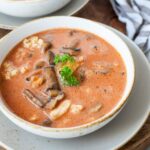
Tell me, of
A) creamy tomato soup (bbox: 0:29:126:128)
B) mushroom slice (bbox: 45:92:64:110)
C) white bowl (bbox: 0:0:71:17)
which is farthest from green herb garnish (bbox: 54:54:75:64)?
white bowl (bbox: 0:0:71:17)

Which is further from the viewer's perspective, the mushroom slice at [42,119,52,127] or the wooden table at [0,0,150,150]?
the wooden table at [0,0,150,150]

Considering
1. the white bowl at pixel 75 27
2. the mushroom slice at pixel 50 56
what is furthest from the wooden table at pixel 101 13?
the mushroom slice at pixel 50 56

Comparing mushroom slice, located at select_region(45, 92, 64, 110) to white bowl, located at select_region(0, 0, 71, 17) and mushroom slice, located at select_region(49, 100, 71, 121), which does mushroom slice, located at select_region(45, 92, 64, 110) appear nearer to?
mushroom slice, located at select_region(49, 100, 71, 121)

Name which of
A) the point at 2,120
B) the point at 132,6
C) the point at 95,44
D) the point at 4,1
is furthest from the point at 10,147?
the point at 132,6

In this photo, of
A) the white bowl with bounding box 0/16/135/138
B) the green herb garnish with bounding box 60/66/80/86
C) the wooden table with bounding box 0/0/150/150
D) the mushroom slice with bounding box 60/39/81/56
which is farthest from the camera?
the wooden table with bounding box 0/0/150/150

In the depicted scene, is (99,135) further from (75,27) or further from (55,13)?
(55,13)

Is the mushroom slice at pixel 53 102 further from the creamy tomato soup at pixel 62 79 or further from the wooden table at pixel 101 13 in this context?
the wooden table at pixel 101 13

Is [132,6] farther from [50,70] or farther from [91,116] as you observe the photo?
[91,116]
